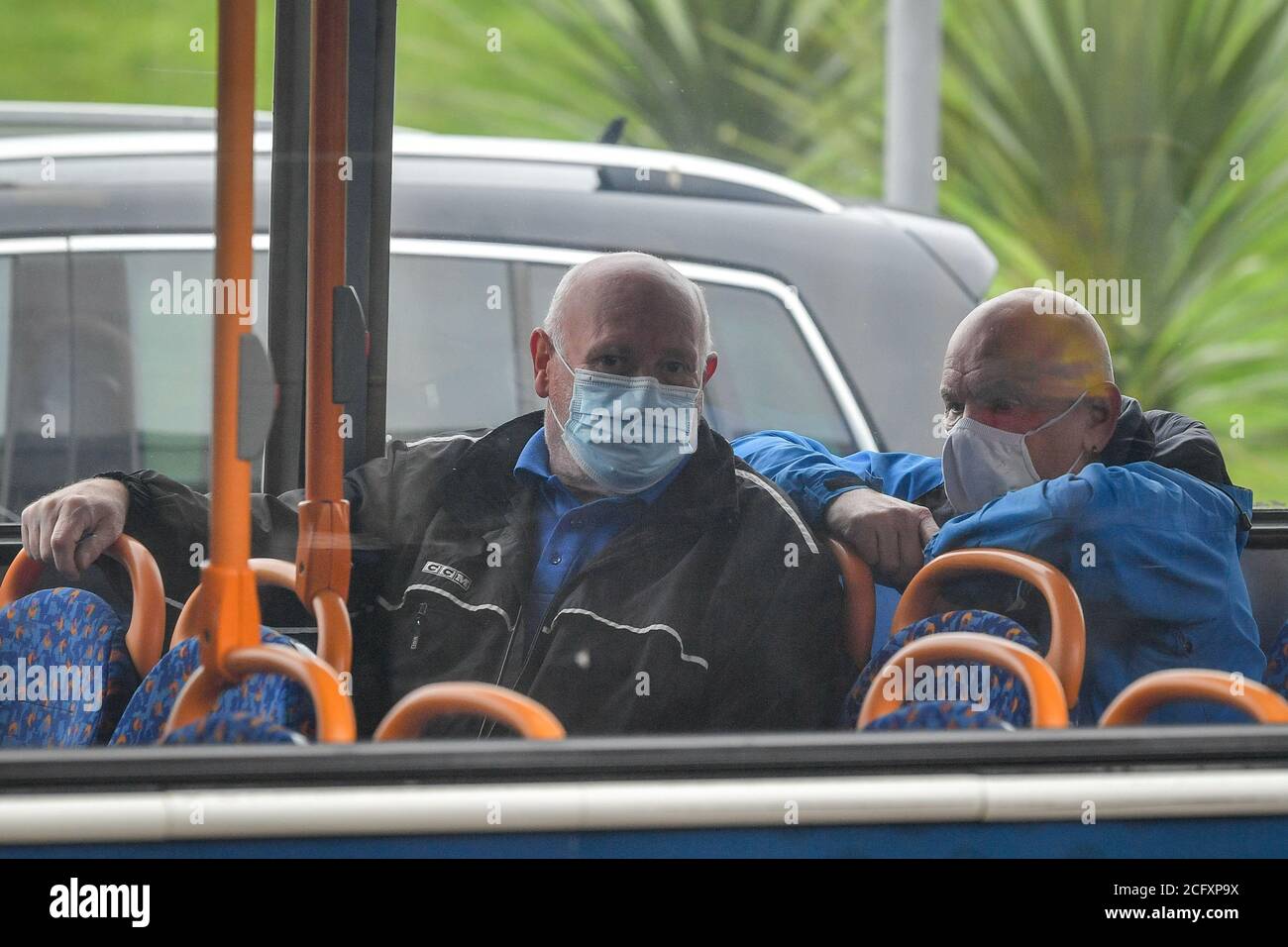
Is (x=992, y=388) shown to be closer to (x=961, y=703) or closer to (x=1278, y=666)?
(x=961, y=703)

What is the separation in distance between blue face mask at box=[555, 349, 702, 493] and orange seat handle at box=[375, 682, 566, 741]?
1.27 feet

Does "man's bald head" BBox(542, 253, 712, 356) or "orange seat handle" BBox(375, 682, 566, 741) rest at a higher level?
"man's bald head" BBox(542, 253, 712, 356)

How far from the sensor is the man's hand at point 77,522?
2.57m

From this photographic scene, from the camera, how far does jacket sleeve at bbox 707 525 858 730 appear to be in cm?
245

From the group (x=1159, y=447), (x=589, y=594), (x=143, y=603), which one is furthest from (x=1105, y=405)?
(x=143, y=603)

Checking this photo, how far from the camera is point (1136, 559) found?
2.52 m

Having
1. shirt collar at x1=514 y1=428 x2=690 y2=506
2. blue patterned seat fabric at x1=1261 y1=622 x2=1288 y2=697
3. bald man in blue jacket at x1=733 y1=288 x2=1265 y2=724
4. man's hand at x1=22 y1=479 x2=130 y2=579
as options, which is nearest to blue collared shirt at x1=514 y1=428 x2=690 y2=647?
shirt collar at x1=514 y1=428 x2=690 y2=506

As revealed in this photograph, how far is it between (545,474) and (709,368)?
330 millimetres

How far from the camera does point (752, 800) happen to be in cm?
227

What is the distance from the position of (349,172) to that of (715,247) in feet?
2.10

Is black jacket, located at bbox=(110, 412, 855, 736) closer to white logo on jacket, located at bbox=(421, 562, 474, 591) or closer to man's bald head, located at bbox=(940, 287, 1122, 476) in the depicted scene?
white logo on jacket, located at bbox=(421, 562, 474, 591)
